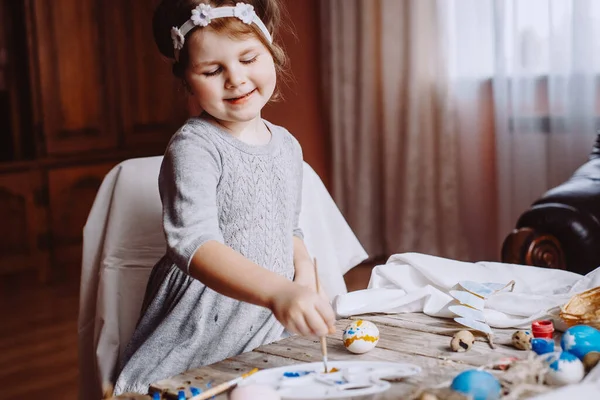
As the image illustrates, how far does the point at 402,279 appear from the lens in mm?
1325

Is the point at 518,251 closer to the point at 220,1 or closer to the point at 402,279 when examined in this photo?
the point at 402,279

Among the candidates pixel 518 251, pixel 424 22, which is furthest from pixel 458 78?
pixel 518 251

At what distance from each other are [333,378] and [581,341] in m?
0.31

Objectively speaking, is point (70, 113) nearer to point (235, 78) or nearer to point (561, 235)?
point (561, 235)

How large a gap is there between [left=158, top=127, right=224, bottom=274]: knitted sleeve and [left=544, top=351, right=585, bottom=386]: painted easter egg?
0.50 meters

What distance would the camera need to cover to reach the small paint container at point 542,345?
99 centimetres


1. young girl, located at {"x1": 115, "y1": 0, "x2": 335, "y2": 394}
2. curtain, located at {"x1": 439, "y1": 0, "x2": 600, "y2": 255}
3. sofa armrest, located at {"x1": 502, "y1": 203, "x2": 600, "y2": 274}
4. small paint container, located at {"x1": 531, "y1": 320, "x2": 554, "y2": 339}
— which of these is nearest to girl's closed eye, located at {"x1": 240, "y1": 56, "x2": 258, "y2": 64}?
young girl, located at {"x1": 115, "y1": 0, "x2": 335, "y2": 394}

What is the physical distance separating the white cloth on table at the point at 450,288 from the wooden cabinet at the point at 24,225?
145 inches

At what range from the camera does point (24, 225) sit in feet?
15.3

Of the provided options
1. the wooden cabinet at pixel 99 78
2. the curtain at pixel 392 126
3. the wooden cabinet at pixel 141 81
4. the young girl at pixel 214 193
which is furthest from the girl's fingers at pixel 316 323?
the wooden cabinet at pixel 141 81

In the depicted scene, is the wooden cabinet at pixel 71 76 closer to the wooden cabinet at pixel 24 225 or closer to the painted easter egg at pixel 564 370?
the wooden cabinet at pixel 24 225

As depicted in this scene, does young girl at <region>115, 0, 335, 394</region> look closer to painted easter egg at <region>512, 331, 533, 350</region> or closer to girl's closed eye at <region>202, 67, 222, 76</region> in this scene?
girl's closed eye at <region>202, 67, 222, 76</region>

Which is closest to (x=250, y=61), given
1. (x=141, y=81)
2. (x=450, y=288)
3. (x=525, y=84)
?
(x=450, y=288)

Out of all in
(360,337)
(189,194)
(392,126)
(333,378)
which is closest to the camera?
(333,378)
